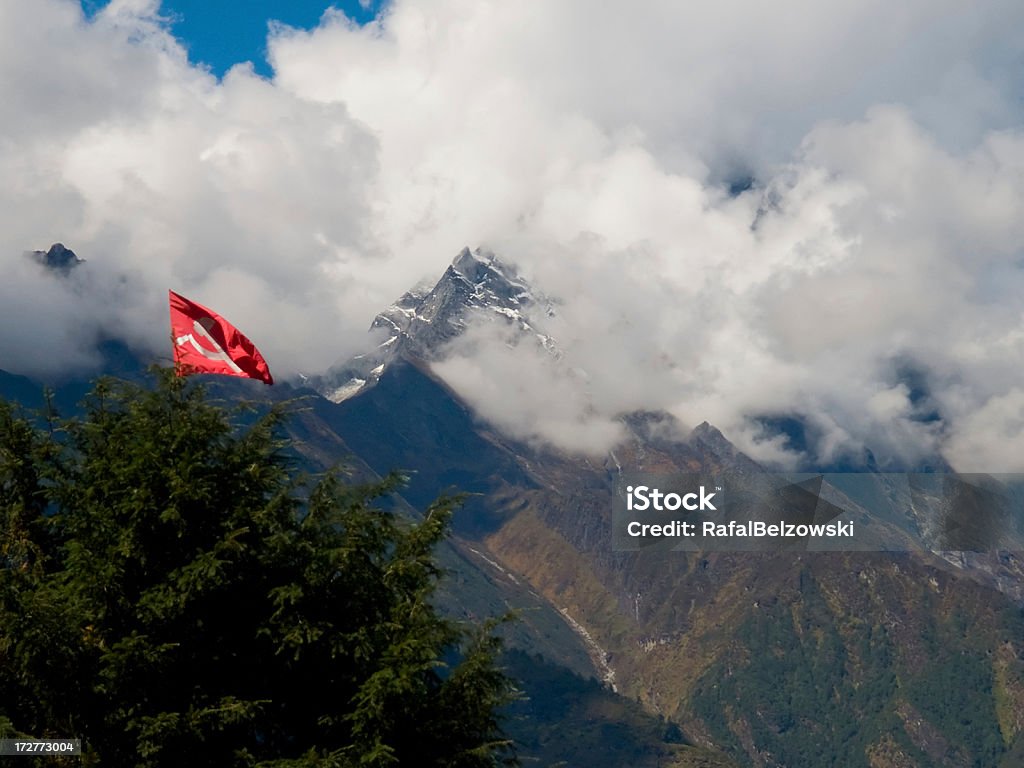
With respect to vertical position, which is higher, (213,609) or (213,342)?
(213,342)

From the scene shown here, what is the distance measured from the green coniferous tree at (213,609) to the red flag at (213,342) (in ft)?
12.3

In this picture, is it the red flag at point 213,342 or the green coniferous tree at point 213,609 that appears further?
the red flag at point 213,342

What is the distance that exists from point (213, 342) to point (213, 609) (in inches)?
418

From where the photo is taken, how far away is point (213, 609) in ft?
97.5

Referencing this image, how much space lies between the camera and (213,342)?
1475 inches

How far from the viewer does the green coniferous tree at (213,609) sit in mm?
27719

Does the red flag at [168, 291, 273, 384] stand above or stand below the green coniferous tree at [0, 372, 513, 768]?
above

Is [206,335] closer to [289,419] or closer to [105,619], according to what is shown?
[289,419]

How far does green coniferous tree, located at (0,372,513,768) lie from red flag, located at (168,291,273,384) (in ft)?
12.3

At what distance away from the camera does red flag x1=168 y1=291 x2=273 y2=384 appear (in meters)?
36.8

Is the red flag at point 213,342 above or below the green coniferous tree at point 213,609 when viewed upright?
above

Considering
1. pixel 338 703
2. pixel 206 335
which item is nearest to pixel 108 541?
pixel 338 703

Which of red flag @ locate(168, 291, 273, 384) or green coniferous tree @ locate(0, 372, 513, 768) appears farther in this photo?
red flag @ locate(168, 291, 273, 384)

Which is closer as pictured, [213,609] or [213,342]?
[213,609]
